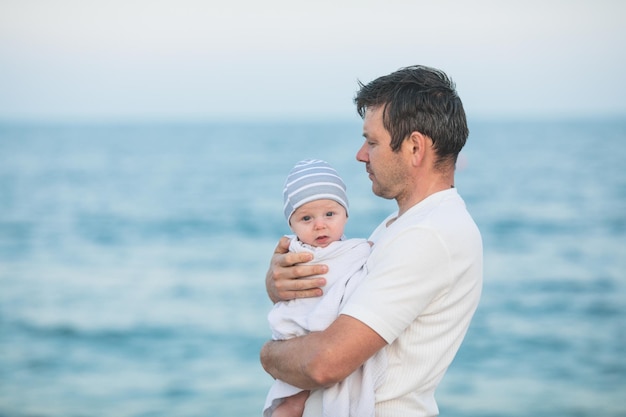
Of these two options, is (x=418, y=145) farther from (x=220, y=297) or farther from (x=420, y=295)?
(x=220, y=297)

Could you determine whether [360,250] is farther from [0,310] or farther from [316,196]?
[0,310]

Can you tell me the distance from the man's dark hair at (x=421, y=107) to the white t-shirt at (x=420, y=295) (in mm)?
167

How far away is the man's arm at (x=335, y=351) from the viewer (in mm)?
2275

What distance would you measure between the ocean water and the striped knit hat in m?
0.45

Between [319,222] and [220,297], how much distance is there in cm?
1095

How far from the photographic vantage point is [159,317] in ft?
40.4

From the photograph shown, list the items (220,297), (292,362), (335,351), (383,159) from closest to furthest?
(335,351) → (292,362) → (383,159) → (220,297)

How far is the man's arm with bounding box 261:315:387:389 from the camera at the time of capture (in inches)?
89.6

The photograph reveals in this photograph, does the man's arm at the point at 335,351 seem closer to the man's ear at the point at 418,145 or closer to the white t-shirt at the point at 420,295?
the white t-shirt at the point at 420,295

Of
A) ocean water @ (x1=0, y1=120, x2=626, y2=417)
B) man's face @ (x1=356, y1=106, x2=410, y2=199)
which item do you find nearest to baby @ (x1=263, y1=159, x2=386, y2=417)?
man's face @ (x1=356, y1=106, x2=410, y2=199)

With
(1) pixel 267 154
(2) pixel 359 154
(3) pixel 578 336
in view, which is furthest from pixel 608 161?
(2) pixel 359 154

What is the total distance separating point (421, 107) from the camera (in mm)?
2467

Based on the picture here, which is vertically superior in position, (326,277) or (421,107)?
(421,107)

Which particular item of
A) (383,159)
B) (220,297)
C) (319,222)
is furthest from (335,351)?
(220,297)
